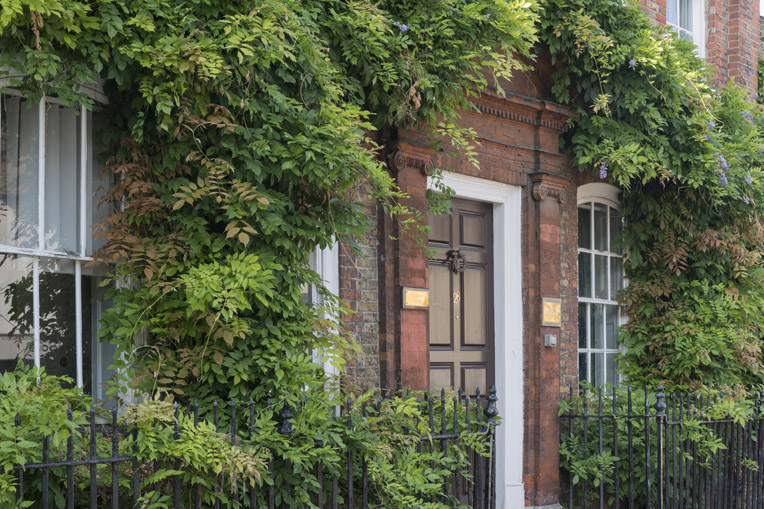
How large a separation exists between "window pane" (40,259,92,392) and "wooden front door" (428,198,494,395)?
322cm

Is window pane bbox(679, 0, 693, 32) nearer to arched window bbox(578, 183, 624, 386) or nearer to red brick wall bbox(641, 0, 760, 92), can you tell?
red brick wall bbox(641, 0, 760, 92)

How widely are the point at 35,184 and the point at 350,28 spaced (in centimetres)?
232

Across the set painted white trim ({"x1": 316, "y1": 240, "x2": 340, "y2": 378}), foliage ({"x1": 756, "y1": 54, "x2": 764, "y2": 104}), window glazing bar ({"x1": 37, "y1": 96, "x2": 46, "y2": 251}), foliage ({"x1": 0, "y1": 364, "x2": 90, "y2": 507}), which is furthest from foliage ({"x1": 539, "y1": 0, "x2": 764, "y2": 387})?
foliage ({"x1": 0, "y1": 364, "x2": 90, "y2": 507})

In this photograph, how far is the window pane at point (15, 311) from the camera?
492 centimetres

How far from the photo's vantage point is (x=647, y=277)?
9844 millimetres

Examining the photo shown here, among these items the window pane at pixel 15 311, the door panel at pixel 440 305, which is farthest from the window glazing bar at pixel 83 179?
the door panel at pixel 440 305

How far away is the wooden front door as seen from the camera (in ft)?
25.9

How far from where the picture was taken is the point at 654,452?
26.7 ft

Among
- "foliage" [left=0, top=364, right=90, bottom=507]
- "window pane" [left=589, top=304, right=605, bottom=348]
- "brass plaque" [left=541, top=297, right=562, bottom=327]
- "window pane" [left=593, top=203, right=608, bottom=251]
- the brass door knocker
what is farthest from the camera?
"window pane" [left=593, top=203, right=608, bottom=251]

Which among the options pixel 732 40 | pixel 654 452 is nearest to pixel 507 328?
pixel 654 452

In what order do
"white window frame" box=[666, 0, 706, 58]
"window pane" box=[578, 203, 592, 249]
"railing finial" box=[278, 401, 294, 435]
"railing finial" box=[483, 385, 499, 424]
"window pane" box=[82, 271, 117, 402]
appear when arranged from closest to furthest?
1. "railing finial" box=[278, 401, 294, 435]
2. "window pane" box=[82, 271, 117, 402]
3. "railing finial" box=[483, 385, 499, 424]
4. "window pane" box=[578, 203, 592, 249]
5. "white window frame" box=[666, 0, 706, 58]

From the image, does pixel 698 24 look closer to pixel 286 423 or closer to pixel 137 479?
pixel 286 423

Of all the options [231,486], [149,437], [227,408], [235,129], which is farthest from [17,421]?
[235,129]

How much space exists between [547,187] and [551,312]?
119 centimetres
